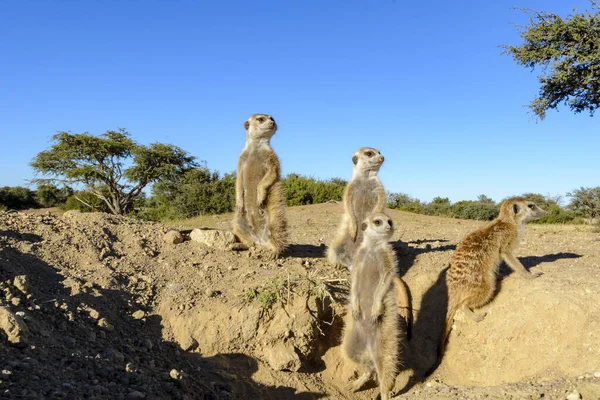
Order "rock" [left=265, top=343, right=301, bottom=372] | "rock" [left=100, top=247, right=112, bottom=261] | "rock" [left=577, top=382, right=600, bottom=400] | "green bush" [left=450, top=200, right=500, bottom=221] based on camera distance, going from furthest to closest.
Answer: "green bush" [left=450, top=200, right=500, bottom=221]
"rock" [left=100, top=247, right=112, bottom=261]
"rock" [left=265, top=343, right=301, bottom=372]
"rock" [left=577, top=382, right=600, bottom=400]

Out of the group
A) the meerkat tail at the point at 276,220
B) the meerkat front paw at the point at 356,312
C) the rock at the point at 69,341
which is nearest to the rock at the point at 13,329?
the rock at the point at 69,341

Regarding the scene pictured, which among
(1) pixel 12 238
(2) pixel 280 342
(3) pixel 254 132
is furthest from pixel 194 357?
(3) pixel 254 132

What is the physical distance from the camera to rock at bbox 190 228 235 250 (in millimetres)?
5891

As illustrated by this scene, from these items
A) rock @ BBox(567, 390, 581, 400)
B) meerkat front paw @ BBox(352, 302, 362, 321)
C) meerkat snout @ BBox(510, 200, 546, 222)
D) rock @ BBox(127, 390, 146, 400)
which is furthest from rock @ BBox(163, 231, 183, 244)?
rock @ BBox(567, 390, 581, 400)

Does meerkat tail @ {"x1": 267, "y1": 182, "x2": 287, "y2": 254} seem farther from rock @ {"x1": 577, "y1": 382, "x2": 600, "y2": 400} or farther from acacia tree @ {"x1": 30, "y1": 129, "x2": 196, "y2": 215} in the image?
acacia tree @ {"x1": 30, "y1": 129, "x2": 196, "y2": 215}

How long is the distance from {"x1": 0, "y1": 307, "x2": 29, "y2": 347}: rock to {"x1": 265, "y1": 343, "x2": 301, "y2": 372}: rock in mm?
2215

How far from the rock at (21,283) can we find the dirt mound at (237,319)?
0.03 feet

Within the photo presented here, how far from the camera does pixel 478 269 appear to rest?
16.8 ft

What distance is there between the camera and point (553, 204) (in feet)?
65.7

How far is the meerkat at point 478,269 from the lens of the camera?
5105mm

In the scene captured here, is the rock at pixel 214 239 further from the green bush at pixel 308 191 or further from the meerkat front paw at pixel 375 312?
the green bush at pixel 308 191

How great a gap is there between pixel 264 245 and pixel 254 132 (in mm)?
1372

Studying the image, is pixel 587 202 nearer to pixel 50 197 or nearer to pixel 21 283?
pixel 21 283

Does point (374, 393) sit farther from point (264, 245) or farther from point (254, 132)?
point (254, 132)
